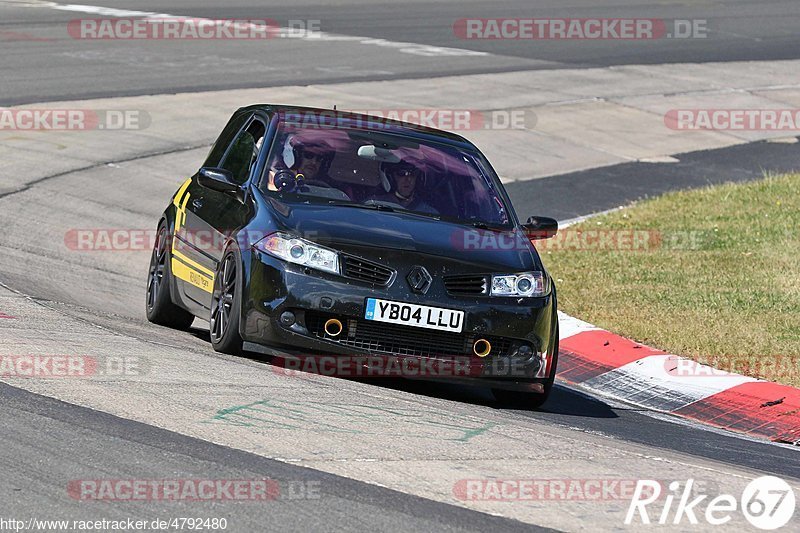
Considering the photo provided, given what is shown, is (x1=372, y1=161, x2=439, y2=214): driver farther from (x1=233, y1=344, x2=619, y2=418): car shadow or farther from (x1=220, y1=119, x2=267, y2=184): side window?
(x1=233, y1=344, x2=619, y2=418): car shadow

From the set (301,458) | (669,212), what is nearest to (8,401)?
(301,458)

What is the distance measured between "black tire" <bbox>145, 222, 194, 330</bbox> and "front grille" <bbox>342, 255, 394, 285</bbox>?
7.57ft

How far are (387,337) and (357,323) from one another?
0.18m

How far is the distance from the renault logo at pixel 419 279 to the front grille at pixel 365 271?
0.37 feet

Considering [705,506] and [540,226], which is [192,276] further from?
[705,506]

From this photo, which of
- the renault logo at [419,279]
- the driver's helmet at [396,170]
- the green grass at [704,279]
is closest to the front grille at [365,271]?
the renault logo at [419,279]

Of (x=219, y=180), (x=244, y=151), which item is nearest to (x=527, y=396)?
(x=219, y=180)

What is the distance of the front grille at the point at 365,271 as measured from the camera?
793 cm

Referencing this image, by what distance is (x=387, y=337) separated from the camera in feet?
26.1

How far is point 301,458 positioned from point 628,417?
3243 mm

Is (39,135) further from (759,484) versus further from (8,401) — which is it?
(759,484)

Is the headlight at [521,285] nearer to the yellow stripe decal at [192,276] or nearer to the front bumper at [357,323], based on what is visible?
the front bumper at [357,323]

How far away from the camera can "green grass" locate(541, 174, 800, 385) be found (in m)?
10.3

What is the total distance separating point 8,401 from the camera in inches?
252
